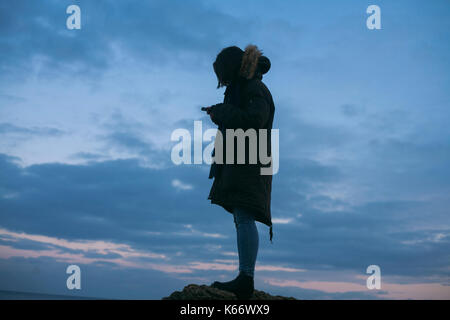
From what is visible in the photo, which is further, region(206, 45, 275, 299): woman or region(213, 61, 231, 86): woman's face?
region(213, 61, 231, 86): woman's face

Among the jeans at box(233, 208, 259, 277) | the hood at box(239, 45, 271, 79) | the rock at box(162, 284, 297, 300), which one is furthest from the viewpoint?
the hood at box(239, 45, 271, 79)

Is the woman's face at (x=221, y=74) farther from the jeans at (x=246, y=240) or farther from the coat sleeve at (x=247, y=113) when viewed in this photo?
the jeans at (x=246, y=240)

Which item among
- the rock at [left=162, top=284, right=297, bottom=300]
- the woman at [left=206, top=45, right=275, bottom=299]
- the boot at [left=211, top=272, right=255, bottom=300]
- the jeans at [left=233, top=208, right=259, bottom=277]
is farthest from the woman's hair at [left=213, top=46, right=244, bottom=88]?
the rock at [left=162, top=284, right=297, bottom=300]

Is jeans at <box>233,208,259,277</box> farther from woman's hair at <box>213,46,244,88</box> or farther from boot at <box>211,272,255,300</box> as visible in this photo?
woman's hair at <box>213,46,244,88</box>

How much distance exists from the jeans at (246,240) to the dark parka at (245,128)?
0.45ft

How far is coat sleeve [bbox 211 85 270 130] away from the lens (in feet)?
18.1

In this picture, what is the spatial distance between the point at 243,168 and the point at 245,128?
1.78ft

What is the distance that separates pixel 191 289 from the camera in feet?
19.7

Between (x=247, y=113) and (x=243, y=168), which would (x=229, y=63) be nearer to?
(x=247, y=113)

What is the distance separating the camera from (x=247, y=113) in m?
5.54

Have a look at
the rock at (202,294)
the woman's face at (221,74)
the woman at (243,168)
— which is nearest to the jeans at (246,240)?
the woman at (243,168)
